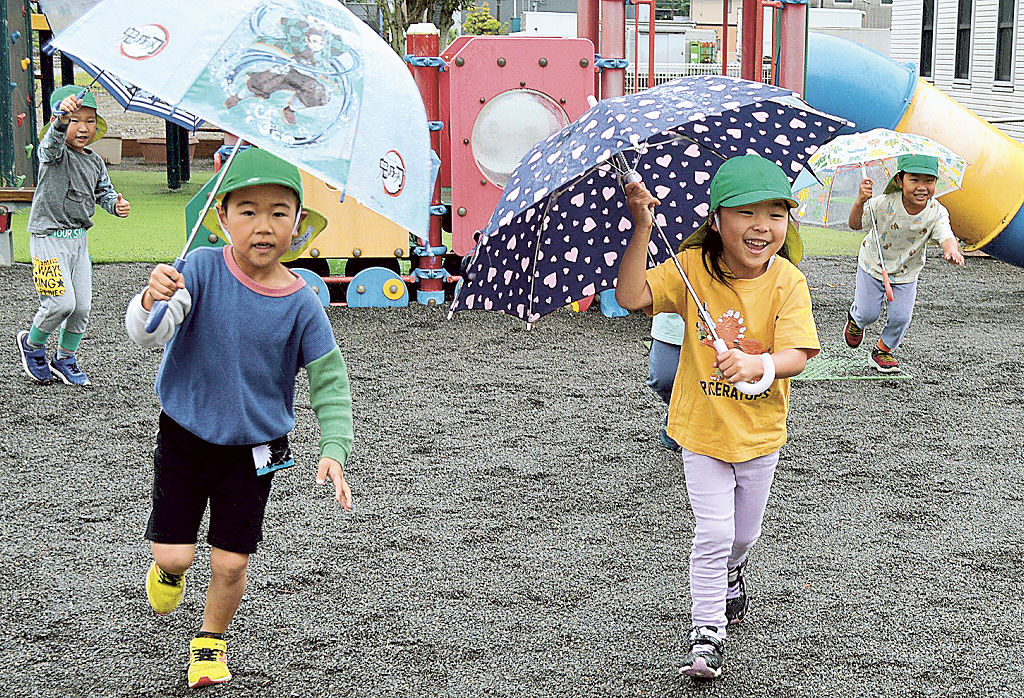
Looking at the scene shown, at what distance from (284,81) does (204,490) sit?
1193 millimetres

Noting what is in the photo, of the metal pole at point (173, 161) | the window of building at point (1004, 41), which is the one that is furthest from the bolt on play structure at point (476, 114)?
the window of building at point (1004, 41)

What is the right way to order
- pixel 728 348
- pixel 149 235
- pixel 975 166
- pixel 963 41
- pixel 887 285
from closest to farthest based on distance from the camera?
pixel 728 348
pixel 887 285
pixel 975 166
pixel 149 235
pixel 963 41

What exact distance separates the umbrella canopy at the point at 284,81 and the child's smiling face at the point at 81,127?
3621 mm

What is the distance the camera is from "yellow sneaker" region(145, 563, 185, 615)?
3.61 meters

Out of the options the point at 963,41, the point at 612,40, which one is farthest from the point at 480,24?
the point at 612,40

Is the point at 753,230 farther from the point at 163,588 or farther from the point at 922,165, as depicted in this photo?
the point at 922,165

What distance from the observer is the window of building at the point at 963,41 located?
20791 mm

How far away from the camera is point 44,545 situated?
4703 mm

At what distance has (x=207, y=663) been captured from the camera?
3.58m

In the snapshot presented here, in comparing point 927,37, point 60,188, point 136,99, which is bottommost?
point 60,188

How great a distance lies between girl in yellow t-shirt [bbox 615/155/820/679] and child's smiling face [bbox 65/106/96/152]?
4222mm

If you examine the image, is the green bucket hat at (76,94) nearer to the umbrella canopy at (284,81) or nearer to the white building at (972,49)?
the umbrella canopy at (284,81)

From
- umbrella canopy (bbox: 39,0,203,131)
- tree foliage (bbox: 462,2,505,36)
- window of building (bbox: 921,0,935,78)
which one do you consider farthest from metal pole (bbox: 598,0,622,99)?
tree foliage (bbox: 462,2,505,36)

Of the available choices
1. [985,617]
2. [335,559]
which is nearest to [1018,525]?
[985,617]
